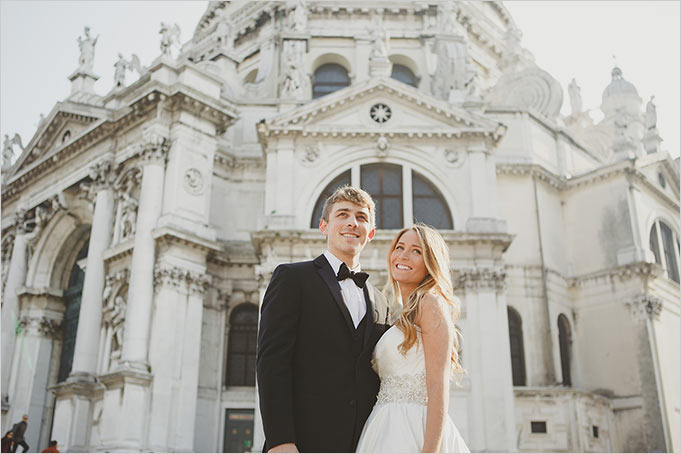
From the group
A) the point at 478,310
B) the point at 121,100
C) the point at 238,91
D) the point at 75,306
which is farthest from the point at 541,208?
the point at 75,306

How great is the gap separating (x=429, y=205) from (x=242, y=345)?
8398mm

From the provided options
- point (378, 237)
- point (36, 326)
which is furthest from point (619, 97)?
point (36, 326)

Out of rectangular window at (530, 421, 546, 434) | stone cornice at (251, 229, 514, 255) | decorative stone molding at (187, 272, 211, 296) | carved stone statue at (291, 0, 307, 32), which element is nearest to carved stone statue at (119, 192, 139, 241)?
decorative stone molding at (187, 272, 211, 296)

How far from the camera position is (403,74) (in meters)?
34.4

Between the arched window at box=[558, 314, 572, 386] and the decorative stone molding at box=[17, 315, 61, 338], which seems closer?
the arched window at box=[558, 314, 572, 386]

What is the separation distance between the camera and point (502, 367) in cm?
2195

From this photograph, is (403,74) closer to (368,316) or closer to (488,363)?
(488,363)

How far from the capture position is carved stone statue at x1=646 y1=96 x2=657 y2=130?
3541 centimetres

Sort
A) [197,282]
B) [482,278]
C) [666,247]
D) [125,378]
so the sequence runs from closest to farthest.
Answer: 1. [125,378]
2. [482,278]
3. [197,282]
4. [666,247]

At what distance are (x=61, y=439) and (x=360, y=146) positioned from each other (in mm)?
13764

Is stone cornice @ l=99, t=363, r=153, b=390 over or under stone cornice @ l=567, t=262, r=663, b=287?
under

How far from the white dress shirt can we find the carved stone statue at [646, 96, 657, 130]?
34.6 meters

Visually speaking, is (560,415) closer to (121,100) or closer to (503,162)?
(503,162)

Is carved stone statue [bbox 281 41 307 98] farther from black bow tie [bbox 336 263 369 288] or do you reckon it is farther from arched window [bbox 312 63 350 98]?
black bow tie [bbox 336 263 369 288]
